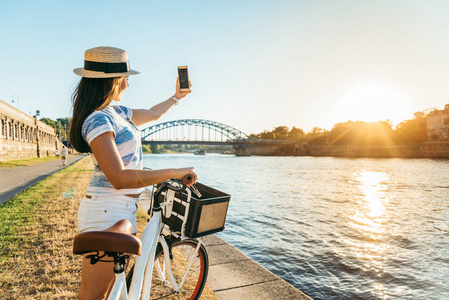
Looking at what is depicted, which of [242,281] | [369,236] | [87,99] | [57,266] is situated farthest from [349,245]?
[87,99]

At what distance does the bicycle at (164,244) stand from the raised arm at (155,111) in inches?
24.2

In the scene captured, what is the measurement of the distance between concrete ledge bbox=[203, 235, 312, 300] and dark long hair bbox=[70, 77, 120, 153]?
8.60 feet

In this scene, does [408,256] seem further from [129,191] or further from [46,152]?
[46,152]

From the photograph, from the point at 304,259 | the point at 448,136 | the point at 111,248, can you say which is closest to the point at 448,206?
the point at 304,259

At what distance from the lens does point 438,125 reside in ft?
320

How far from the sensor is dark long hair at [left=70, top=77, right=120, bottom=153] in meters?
1.90

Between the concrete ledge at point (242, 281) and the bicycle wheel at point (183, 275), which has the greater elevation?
the bicycle wheel at point (183, 275)

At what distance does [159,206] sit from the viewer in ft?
8.14

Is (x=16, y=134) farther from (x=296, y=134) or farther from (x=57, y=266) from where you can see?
(x=296, y=134)

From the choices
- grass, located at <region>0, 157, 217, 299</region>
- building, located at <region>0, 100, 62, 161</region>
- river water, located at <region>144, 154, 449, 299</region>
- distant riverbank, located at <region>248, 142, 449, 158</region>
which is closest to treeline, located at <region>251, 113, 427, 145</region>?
distant riverbank, located at <region>248, 142, 449, 158</region>

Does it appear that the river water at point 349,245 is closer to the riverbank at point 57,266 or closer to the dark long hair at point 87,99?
the riverbank at point 57,266

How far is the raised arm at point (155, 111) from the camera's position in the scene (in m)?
2.71

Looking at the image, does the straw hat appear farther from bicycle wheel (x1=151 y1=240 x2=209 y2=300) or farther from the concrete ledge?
the concrete ledge

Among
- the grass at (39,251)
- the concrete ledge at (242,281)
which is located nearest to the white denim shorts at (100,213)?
the grass at (39,251)
